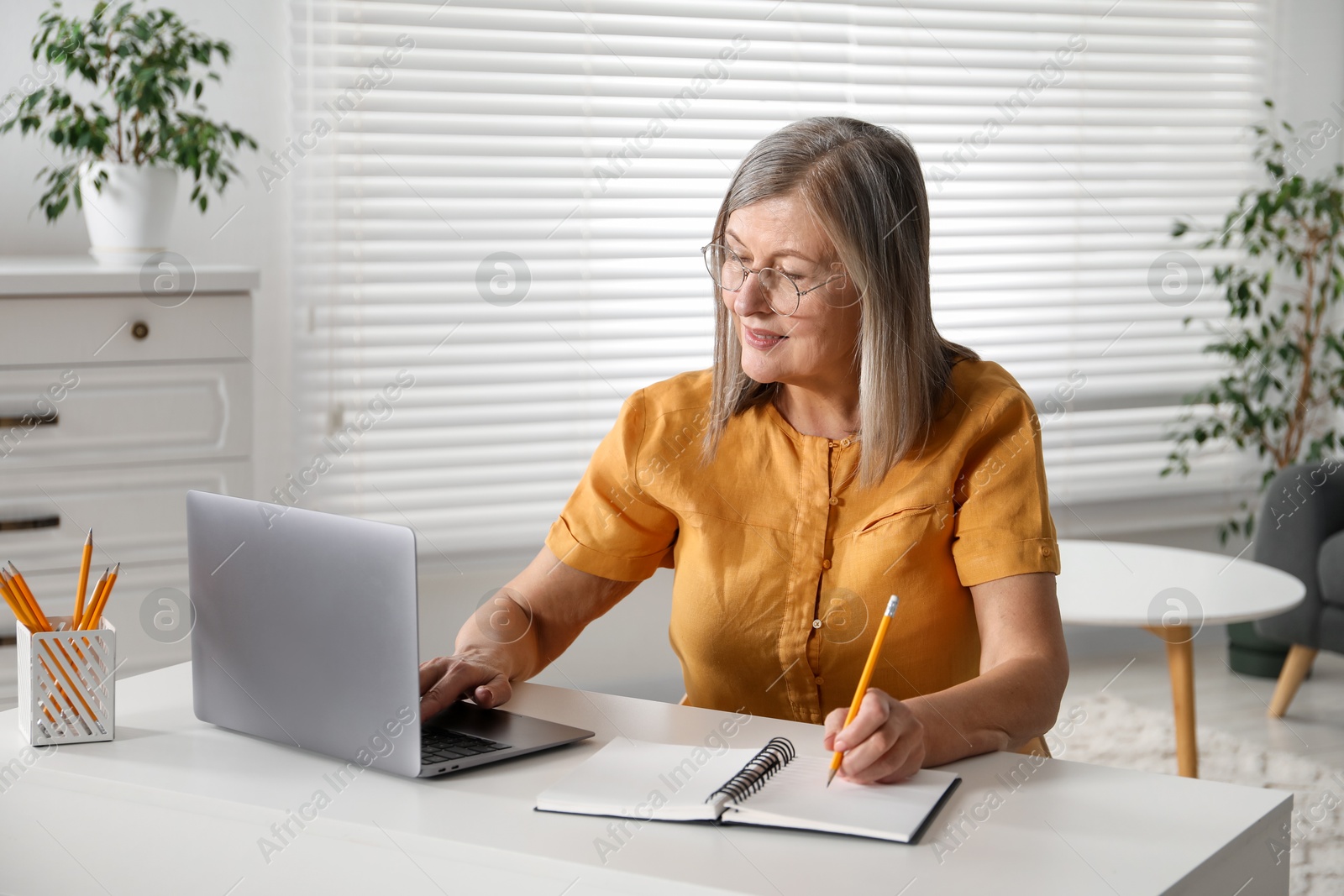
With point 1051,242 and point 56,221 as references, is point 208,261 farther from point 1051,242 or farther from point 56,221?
point 1051,242

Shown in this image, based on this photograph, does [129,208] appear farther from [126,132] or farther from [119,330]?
[119,330]

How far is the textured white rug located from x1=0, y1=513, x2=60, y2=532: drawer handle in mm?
2473

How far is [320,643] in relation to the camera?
128 centimetres

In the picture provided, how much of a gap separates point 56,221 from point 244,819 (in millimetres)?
2520

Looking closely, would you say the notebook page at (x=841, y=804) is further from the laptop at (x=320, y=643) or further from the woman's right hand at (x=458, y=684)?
the woman's right hand at (x=458, y=684)

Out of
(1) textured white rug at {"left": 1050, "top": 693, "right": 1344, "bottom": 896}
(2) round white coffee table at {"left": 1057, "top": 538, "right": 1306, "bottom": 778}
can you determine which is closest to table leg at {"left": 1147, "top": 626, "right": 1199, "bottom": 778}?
(2) round white coffee table at {"left": 1057, "top": 538, "right": 1306, "bottom": 778}

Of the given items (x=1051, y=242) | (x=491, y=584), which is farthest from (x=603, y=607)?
(x=1051, y=242)

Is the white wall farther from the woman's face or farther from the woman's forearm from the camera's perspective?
the woman's forearm

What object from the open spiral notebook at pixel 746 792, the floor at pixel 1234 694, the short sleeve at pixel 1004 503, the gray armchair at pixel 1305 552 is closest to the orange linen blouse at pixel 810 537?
the short sleeve at pixel 1004 503

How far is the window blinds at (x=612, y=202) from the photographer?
3.53 metres

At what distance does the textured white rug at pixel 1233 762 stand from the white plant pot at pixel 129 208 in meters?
2.57

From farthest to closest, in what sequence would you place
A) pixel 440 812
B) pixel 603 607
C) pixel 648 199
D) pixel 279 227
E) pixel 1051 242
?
pixel 1051 242
pixel 648 199
pixel 279 227
pixel 603 607
pixel 440 812

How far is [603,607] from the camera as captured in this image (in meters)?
1.90

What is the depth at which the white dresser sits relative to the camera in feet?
8.73
